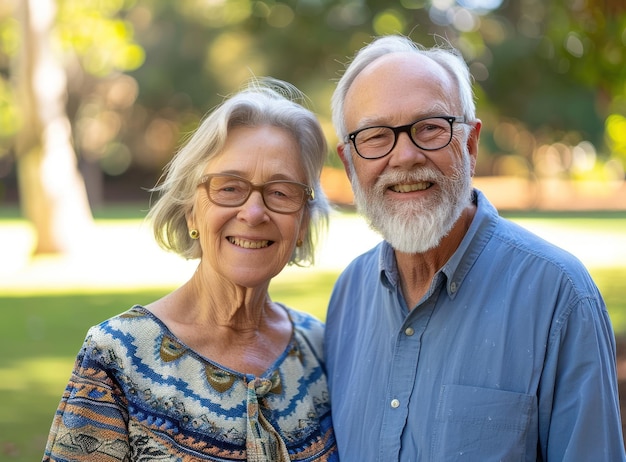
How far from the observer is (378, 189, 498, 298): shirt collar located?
277 cm

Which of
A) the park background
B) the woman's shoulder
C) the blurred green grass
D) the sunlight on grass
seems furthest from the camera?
the park background

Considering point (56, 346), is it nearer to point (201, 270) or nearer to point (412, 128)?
point (201, 270)

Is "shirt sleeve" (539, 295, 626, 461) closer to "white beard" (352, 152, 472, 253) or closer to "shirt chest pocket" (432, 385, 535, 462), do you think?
"shirt chest pocket" (432, 385, 535, 462)

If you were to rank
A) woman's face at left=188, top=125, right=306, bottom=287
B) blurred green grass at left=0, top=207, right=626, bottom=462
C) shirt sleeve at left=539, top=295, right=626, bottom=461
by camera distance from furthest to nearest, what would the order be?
blurred green grass at left=0, top=207, right=626, bottom=462 → woman's face at left=188, top=125, right=306, bottom=287 → shirt sleeve at left=539, top=295, right=626, bottom=461

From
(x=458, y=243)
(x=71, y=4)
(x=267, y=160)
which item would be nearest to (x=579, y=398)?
(x=458, y=243)

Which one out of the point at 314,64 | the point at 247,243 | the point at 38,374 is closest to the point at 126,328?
the point at 247,243

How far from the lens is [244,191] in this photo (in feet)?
9.71

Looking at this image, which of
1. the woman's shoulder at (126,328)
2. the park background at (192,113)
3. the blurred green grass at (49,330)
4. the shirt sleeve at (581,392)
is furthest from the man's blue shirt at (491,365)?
the blurred green grass at (49,330)

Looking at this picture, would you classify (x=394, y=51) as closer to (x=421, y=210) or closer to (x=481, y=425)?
(x=421, y=210)

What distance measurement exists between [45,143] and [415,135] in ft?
45.0

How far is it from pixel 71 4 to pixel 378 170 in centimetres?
1614

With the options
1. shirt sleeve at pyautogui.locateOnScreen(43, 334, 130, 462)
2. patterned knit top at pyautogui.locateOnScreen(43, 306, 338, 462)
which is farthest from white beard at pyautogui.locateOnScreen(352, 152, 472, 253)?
shirt sleeve at pyautogui.locateOnScreen(43, 334, 130, 462)

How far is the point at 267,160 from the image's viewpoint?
9.75ft

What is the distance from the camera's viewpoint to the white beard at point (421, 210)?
2.80m
